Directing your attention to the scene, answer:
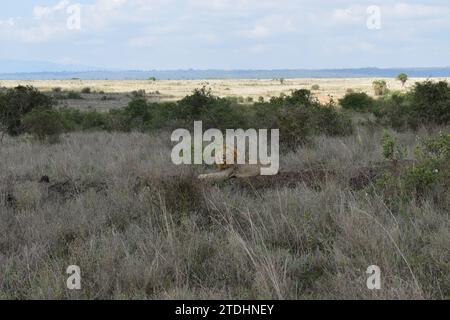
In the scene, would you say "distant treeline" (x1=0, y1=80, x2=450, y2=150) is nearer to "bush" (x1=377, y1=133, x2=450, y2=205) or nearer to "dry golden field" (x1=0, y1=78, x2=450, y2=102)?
"bush" (x1=377, y1=133, x2=450, y2=205)

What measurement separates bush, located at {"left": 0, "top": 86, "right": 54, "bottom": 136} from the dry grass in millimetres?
12670

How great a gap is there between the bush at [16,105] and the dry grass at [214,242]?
1267cm

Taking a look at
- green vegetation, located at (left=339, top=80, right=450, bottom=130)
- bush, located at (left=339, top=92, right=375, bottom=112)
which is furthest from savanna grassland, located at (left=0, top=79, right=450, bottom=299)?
bush, located at (left=339, top=92, right=375, bottom=112)

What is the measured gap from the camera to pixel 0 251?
15.7 ft

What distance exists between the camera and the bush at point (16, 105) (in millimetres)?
18844

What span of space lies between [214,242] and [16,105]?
55.2 feet

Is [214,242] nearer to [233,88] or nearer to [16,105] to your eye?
[16,105]

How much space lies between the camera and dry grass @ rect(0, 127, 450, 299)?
373 centimetres

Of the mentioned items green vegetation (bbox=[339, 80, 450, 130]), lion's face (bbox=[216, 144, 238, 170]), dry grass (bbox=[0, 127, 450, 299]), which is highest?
green vegetation (bbox=[339, 80, 450, 130])

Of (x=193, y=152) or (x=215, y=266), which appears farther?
(x=193, y=152)

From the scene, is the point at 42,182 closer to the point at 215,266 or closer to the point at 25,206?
the point at 25,206

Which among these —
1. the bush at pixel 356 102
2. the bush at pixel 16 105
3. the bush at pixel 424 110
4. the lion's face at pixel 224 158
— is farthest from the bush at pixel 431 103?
the bush at pixel 356 102
